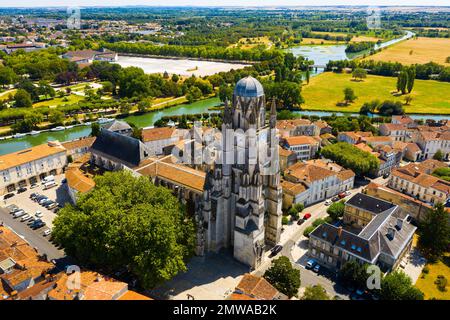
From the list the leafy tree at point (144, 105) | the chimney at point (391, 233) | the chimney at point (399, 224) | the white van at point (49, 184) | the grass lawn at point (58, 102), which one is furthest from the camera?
the grass lawn at point (58, 102)

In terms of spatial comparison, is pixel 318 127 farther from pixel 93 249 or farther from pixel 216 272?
pixel 93 249

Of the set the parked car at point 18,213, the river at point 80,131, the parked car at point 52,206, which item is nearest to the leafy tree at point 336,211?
the parked car at point 52,206

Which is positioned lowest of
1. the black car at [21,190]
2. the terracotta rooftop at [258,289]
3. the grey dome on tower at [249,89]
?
the black car at [21,190]

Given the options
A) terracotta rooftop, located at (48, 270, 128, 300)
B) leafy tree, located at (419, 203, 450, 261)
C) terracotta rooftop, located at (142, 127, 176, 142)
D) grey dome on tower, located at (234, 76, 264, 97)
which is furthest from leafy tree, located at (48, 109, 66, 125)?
leafy tree, located at (419, 203, 450, 261)

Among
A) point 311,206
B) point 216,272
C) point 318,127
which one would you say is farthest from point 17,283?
point 318,127

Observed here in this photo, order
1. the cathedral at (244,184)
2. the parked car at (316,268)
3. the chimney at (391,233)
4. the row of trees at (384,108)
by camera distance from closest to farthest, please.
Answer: the cathedral at (244,184) → the parked car at (316,268) → the chimney at (391,233) → the row of trees at (384,108)

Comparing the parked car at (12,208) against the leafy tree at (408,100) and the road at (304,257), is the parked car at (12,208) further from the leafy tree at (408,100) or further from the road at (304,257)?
the leafy tree at (408,100)
